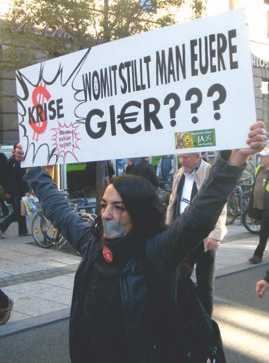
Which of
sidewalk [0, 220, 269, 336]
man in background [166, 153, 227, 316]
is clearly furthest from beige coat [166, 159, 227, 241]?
sidewalk [0, 220, 269, 336]

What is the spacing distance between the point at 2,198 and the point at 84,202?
2.79 meters

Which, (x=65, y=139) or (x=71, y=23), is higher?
(x=71, y=23)

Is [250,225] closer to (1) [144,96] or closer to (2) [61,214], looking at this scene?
(1) [144,96]

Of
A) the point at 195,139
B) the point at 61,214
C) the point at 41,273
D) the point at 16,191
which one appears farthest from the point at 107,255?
the point at 16,191

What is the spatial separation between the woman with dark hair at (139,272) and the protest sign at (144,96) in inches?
16.6

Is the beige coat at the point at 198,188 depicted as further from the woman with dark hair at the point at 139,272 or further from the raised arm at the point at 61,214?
the woman with dark hair at the point at 139,272

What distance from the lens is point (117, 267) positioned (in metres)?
2.21

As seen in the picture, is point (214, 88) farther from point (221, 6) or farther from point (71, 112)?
point (221, 6)

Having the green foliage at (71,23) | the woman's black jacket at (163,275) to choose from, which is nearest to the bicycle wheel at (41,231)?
the green foliage at (71,23)

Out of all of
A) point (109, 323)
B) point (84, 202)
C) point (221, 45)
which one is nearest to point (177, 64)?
point (221, 45)

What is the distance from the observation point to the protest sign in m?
2.56

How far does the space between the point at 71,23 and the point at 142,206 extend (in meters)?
11.2

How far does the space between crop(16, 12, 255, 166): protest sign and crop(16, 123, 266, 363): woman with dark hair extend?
1.38 ft

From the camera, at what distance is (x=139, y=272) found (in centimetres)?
220
